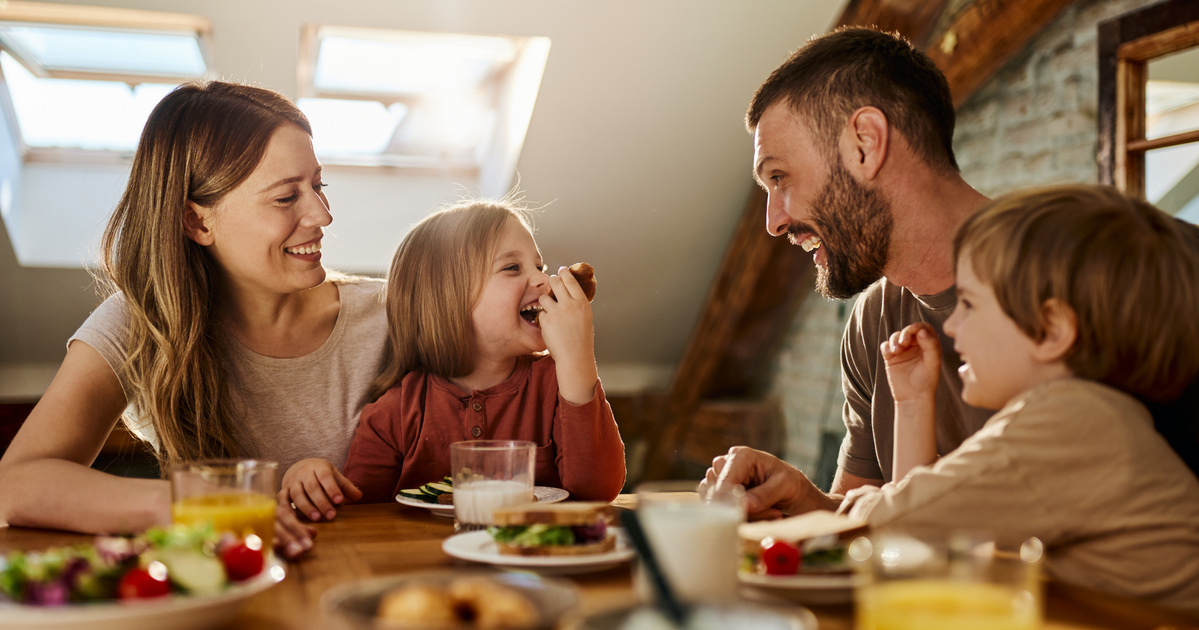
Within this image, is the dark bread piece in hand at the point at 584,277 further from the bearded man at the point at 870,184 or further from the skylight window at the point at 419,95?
the skylight window at the point at 419,95

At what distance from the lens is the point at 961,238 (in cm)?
123

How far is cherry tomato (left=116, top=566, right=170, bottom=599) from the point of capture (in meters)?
0.79

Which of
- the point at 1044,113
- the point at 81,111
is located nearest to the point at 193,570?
the point at 1044,113

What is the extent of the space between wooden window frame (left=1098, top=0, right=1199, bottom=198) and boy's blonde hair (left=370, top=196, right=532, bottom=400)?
203 centimetres

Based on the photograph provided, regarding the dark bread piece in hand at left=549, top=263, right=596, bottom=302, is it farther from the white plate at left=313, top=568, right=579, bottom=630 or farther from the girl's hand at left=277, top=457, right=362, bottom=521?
the white plate at left=313, top=568, right=579, bottom=630

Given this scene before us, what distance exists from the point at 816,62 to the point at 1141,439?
3.61 ft

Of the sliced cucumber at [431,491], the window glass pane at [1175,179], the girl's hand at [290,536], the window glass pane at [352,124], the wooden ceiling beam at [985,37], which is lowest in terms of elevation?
the sliced cucumber at [431,491]

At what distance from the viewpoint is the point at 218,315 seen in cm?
197

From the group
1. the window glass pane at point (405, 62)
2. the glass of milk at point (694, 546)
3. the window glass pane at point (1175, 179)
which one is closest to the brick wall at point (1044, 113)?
the window glass pane at point (1175, 179)

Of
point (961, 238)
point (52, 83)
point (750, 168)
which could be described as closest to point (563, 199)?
point (750, 168)

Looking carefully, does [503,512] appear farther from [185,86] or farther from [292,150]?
[185,86]

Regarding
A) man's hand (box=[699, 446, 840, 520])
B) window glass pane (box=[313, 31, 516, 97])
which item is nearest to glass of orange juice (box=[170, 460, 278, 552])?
man's hand (box=[699, 446, 840, 520])

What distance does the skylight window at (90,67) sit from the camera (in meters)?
3.15

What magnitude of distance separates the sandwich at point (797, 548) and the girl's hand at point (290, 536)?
1.84 ft
